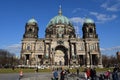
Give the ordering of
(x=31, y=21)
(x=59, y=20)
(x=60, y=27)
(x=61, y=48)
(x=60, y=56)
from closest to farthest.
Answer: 1. (x=61, y=48)
2. (x=60, y=56)
3. (x=31, y=21)
4. (x=60, y=27)
5. (x=59, y=20)

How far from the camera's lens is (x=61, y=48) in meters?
96.9

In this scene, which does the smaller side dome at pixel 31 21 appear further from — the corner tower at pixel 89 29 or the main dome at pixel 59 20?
the corner tower at pixel 89 29

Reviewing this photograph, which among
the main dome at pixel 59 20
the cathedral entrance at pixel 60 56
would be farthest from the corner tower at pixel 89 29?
the cathedral entrance at pixel 60 56

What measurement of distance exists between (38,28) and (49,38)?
11032 millimetres

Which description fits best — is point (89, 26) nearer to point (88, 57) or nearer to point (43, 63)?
point (88, 57)

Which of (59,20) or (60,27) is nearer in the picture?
(60,27)

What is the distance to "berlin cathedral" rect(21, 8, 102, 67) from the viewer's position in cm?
9094

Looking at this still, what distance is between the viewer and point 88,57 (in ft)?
301

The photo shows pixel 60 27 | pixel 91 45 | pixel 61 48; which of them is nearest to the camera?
pixel 91 45

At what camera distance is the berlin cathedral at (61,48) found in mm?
90938

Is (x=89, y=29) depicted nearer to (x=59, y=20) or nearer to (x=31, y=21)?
(x=59, y=20)

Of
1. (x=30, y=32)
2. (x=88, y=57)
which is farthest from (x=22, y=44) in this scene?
(x=88, y=57)

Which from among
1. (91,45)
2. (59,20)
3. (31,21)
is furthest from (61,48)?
(31,21)

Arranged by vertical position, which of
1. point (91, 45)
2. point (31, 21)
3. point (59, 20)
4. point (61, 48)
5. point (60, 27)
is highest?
point (59, 20)
